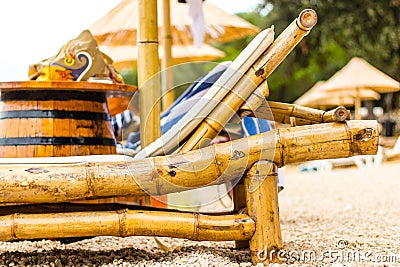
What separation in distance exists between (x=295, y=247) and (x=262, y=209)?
54 centimetres

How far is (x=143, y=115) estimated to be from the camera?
119 inches

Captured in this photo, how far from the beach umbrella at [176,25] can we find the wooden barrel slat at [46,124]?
3.11 meters

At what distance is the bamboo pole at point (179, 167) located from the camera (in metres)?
2.27

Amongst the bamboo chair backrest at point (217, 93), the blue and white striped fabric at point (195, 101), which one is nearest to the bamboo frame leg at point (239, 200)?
the bamboo chair backrest at point (217, 93)

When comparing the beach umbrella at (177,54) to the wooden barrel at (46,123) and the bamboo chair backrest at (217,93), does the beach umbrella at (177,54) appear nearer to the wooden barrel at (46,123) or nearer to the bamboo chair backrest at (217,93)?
the wooden barrel at (46,123)

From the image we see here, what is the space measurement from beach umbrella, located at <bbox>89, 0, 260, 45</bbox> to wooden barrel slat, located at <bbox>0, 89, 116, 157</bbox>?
10.2 feet

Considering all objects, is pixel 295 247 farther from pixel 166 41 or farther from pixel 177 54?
pixel 177 54

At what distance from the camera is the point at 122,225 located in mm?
2320

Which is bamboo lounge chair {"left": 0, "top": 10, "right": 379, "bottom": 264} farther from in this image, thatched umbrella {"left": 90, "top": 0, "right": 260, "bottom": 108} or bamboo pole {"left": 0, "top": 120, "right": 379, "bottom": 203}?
thatched umbrella {"left": 90, "top": 0, "right": 260, "bottom": 108}

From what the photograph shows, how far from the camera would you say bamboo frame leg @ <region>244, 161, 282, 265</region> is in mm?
2316

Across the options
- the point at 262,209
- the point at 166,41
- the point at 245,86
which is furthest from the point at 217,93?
the point at 166,41

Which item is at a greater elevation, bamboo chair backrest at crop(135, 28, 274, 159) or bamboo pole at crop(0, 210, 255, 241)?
bamboo chair backrest at crop(135, 28, 274, 159)

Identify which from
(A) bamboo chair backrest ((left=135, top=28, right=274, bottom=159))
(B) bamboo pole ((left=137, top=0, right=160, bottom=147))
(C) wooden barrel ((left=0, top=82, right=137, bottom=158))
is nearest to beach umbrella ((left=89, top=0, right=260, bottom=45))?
(B) bamboo pole ((left=137, top=0, right=160, bottom=147))

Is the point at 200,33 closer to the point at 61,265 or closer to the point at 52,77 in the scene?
the point at 52,77
